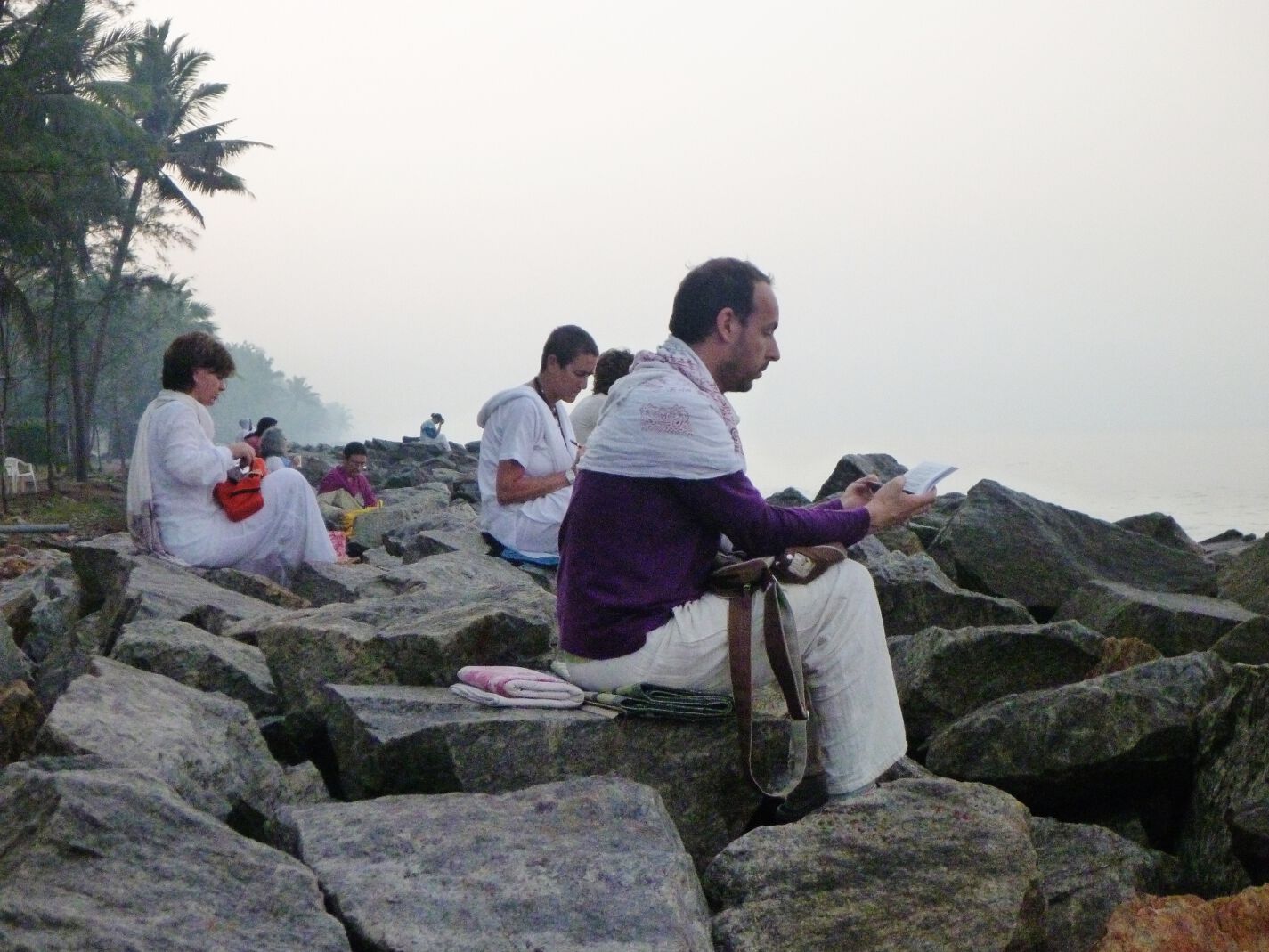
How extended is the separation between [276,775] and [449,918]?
1089mm

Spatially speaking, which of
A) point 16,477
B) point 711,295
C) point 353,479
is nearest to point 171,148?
point 16,477

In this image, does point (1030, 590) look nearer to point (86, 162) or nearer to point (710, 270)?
point (710, 270)

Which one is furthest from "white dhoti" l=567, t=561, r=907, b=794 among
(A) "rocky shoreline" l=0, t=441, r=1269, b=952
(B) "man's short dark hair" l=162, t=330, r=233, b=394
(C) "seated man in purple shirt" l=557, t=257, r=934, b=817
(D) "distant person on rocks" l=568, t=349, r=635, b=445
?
(B) "man's short dark hair" l=162, t=330, r=233, b=394

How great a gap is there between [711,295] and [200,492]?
3.56 meters

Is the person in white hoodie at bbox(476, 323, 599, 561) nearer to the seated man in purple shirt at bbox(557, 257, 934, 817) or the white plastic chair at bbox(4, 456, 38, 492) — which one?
the seated man in purple shirt at bbox(557, 257, 934, 817)

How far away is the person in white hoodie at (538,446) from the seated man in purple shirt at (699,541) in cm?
291

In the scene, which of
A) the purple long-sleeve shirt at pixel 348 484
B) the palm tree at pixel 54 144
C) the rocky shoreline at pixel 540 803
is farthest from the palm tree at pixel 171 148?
the rocky shoreline at pixel 540 803

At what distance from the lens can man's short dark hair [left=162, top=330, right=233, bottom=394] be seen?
584 centimetres

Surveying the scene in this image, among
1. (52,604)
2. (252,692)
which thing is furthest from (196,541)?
(252,692)

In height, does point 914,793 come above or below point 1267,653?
below

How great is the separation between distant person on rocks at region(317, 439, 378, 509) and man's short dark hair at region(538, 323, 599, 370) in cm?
781

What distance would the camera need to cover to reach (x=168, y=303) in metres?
65.1

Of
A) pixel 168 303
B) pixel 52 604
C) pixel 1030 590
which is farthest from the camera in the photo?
pixel 168 303

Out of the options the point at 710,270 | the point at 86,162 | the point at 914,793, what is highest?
the point at 86,162
